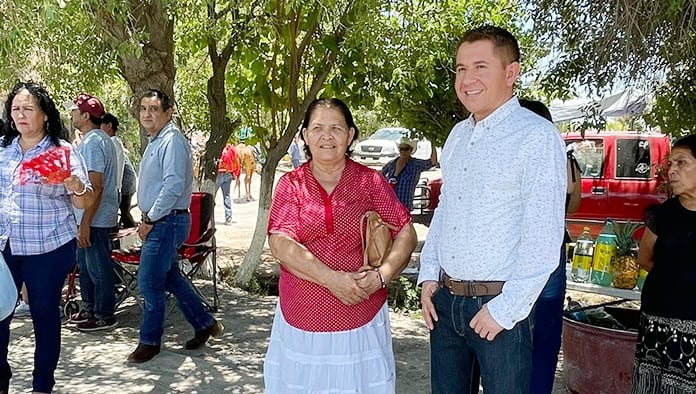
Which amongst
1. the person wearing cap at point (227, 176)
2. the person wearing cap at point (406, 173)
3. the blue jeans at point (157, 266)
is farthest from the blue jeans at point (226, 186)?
the blue jeans at point (157, 266)

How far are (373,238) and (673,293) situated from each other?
1341mm

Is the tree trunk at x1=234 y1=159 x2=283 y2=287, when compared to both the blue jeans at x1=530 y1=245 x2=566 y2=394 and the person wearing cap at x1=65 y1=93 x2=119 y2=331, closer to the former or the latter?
the person wearing cap at x1=65 y1=93 x2=119 y2=331

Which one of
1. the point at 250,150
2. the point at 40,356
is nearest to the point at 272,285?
the point at 40,356

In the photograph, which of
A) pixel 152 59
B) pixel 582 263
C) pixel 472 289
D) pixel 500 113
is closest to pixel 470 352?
pixel 472 289

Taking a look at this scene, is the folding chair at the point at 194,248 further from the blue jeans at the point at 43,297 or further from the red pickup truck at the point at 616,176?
the red pickup truck at the point at 616,176

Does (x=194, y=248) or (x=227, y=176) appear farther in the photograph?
(x=227, y=176)

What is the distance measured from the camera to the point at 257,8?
7.09 meters

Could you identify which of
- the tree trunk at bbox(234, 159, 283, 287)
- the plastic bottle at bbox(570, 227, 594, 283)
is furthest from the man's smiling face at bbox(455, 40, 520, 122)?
the tree trunk at bbox(234, 159, 283, 287)

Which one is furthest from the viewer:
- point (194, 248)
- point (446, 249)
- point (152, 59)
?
point (152, 59)

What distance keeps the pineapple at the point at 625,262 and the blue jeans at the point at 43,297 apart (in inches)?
131

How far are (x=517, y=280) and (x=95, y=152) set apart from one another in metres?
3.97

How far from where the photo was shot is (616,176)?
1001 centimetres

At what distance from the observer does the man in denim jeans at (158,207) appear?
15.6 ft

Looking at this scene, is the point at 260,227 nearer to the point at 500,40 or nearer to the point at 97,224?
the point at 97,224
